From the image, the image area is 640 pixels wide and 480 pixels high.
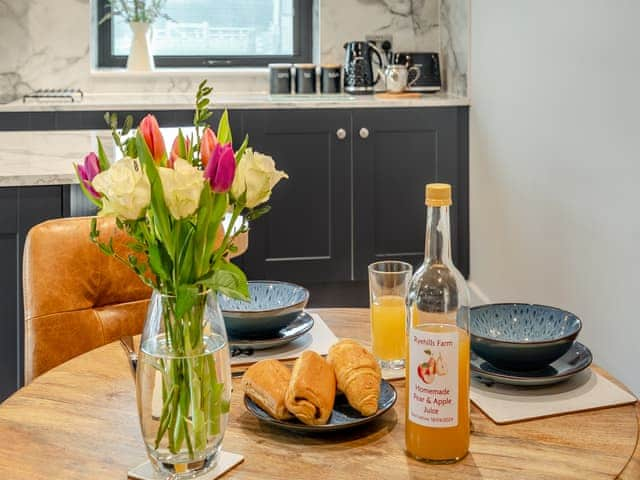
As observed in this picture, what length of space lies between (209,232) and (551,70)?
91.9 inches

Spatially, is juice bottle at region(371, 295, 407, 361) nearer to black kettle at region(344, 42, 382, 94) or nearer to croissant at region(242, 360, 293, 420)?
croissant at region(242, 360, 293, 420)

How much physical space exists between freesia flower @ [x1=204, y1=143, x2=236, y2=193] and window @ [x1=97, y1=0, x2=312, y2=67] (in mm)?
3669

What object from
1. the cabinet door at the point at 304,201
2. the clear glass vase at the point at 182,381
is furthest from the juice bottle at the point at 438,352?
the cabinet door at the point at 304,201

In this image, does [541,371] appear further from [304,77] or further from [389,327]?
[304,77]

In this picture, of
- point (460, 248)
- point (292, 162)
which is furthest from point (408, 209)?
point (292, 162)

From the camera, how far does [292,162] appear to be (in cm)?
387

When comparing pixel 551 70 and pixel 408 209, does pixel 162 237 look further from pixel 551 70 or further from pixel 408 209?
pixel 408 209

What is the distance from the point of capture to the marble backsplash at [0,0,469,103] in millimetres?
4191

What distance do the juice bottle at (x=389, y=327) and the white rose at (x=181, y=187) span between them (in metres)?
0.52

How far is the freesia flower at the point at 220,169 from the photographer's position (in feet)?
2.99

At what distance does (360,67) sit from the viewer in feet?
13.9

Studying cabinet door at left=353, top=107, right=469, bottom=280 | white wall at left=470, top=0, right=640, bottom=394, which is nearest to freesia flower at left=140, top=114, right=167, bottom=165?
white wall at left=470, top=0, right=640, bottom=394

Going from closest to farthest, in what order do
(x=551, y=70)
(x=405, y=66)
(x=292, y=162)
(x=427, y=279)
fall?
(x=427, y=279), (x=551, y=70), (x=292, y=162), (x=405, y=66)

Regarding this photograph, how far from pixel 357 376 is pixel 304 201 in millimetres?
2794
